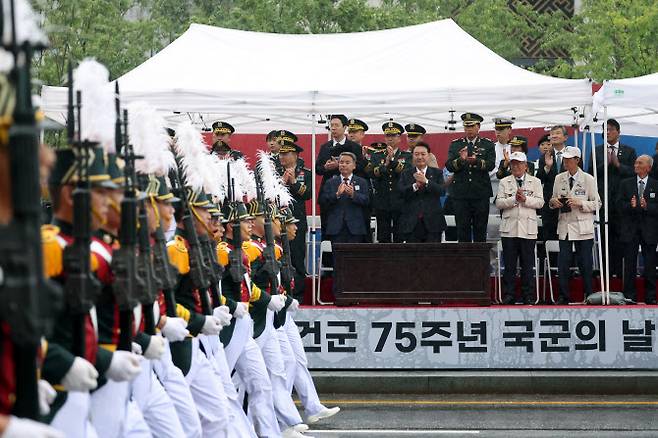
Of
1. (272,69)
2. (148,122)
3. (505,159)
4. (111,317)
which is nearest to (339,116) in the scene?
(272,69)

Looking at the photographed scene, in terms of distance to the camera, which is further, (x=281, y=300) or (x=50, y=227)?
(x=281, y=300)

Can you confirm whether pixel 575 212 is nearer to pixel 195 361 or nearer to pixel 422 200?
pixel 422 200

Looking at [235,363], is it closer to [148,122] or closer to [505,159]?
[148,122]

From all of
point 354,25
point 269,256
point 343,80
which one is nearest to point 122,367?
point 269,256

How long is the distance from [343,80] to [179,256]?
8.65 metres

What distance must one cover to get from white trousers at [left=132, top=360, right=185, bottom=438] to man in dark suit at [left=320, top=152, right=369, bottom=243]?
951cm

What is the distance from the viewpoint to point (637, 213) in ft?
56.1

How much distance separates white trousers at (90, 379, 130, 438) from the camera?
6.64 m

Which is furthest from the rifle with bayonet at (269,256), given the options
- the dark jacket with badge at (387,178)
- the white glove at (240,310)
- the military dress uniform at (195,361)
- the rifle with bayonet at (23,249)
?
the rifle with bayonet at (23,249)

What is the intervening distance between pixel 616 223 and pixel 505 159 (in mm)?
1600

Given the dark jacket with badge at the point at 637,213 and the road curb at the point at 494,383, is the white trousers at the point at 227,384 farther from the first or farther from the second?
the dark jacket with badge at the point at 637,213

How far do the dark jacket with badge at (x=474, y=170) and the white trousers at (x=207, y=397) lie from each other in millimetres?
8724

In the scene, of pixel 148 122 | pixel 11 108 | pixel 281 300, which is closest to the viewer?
pixel 11 108

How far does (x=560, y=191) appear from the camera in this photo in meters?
17.0
